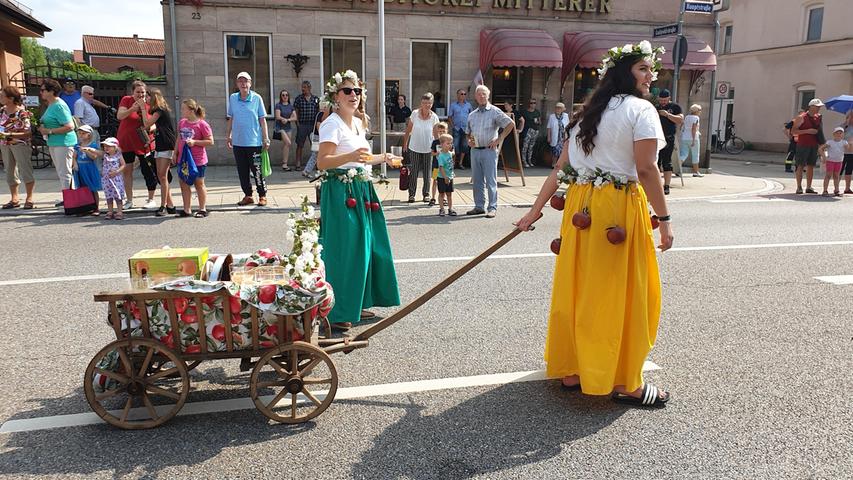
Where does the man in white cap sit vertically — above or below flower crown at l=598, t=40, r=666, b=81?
below

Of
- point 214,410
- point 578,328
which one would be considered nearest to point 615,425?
point 578,328

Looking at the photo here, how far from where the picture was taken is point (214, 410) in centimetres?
360

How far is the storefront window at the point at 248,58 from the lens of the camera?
16734 mm

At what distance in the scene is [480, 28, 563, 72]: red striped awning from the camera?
16859 millimetres

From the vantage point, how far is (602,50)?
17.6 metres

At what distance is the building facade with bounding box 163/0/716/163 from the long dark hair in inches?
505

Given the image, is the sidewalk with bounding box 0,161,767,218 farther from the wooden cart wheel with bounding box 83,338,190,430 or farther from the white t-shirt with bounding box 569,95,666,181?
the white t-shirt with bounding box 569,95,666,181

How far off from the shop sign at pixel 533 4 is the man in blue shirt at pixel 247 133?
7646 millimetres

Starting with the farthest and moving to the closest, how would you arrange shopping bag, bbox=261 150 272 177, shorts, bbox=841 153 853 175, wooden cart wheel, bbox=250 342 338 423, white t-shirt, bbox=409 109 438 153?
shorts, bbox=841 153 853 175 < white t-shirt, bbox=409 109 438 153 < shopping bag, bbox=261 150 272 177 < wooden cart wheel, bbox=250 342 338 423

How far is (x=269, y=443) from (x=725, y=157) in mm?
28390

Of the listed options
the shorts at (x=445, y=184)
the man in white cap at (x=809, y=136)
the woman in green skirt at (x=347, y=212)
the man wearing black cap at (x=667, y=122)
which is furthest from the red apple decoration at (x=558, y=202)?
the man in white cap at (x=809, y=136)

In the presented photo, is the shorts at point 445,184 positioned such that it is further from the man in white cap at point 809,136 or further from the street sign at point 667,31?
the man in white cap at point 809,136

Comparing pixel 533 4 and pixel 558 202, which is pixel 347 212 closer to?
pixel 558 202

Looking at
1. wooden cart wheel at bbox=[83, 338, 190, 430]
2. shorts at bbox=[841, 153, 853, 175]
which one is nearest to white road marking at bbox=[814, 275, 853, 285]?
wooden cart wheel at bbox=[83, 338, 190, 430]
